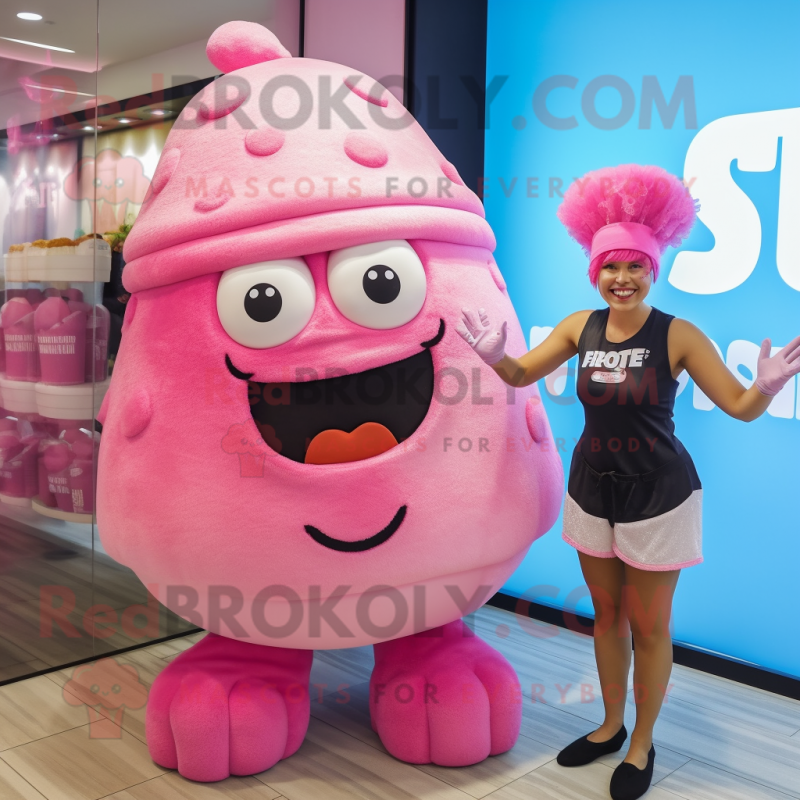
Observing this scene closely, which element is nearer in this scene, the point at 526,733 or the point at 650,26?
the point at 526,733

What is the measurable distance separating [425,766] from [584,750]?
15.2 inches

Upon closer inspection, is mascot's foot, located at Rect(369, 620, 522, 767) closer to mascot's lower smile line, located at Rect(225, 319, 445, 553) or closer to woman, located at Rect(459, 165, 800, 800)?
woman, located at Rect(459, 165, 800, 800)

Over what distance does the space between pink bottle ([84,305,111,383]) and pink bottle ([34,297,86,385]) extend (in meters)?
0.02

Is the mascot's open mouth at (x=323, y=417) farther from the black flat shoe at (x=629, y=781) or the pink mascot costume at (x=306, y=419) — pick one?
the black flat shoe at (x=629, y=781)

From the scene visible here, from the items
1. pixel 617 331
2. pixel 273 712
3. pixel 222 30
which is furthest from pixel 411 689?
pixel 222 30

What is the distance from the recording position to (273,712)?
6.29 ft

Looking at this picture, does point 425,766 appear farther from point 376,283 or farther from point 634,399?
point 376,283

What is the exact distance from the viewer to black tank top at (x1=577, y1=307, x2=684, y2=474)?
1885 mm

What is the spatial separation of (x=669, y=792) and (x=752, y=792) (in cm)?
20

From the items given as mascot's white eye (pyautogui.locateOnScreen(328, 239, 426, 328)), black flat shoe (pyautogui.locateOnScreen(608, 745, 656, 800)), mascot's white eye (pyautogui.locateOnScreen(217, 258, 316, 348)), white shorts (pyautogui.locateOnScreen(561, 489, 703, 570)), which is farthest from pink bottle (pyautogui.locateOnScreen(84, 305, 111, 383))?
black flat shoe (pyautogui.locateOnScreen(608, 745, 656, 800))

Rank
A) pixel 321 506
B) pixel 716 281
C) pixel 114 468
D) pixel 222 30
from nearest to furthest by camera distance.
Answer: pixel 321 506
pixel 114 468
pixel 222 30
pixel 716 281

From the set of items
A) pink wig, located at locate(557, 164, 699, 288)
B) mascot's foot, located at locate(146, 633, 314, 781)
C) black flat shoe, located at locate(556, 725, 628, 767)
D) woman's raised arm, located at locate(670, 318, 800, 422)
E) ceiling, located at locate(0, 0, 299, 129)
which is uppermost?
ceiling, located at locate(0, 0, 299, 129)

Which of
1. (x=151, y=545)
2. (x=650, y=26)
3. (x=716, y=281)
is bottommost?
(x=151, y=545)

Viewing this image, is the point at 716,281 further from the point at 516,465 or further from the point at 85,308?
the point at 85,308
